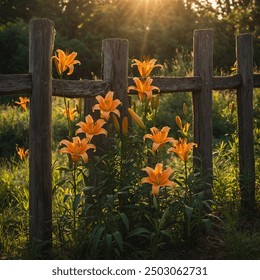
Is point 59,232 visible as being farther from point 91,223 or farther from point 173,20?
point 173,20

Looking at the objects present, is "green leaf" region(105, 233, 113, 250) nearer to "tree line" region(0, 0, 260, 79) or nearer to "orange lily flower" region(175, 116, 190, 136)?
"orange lily flower" region(175, 116, 190, 136)

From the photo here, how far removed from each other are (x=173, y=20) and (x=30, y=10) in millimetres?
7071

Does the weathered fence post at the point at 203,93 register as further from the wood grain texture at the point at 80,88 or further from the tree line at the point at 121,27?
the tree line at the point at 121,27

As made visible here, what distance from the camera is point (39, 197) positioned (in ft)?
13.5

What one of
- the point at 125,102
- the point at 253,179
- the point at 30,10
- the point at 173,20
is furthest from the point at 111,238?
the point at 30,10

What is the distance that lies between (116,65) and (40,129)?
2.96 ft

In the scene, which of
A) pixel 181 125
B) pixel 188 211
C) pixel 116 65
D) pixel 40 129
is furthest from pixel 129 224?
pixel 116 65

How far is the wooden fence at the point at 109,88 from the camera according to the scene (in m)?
4.07

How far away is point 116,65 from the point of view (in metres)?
4.50

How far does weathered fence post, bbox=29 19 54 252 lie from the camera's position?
406 centimetres

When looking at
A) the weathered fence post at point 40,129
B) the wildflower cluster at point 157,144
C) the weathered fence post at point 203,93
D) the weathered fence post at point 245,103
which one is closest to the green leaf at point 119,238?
the wildflower cluster at point 157,144

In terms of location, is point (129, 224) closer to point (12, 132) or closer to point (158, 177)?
point (158, 177)

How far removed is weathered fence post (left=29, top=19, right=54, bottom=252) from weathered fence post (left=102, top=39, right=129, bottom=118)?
564 millimetres

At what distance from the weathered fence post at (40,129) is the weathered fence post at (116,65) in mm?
564
